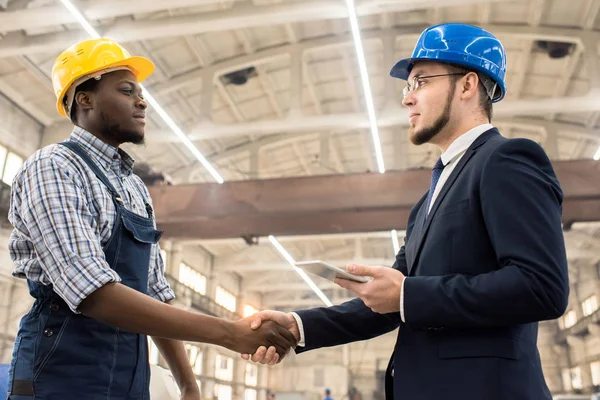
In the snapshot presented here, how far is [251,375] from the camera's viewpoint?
29.2 meters

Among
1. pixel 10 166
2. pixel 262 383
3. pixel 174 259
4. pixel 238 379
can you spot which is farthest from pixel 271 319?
pixel 262 383

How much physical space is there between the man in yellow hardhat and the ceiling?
5901 mm

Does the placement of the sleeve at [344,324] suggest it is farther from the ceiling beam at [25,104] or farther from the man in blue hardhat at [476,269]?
the ceiling beam at [25,104]

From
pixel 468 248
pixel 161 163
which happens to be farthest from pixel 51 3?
pixel 468 248

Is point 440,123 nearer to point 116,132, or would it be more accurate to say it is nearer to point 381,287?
point 381,287

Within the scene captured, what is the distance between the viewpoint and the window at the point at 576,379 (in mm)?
25047

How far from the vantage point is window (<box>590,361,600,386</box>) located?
76.1 feet

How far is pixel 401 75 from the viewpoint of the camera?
9.18ft

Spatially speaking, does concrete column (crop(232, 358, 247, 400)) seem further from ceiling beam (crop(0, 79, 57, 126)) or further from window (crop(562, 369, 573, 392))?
ceiling beam (crop(0, 79, 57, 126))

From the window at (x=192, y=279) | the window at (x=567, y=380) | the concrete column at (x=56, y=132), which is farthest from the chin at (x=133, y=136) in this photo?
the window at (x=567, y=380)

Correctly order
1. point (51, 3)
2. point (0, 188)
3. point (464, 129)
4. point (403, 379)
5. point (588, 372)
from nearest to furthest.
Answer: point (403, 379) → point (464, 129) → point (51, 3) → point (0, 188) → point (588, 372)

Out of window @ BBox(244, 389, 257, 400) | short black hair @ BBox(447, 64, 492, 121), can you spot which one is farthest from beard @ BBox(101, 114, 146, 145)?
window @ BBox(244, 389, 257, 400)

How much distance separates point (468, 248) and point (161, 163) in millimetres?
14360

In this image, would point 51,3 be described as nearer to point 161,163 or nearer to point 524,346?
point 161,163
